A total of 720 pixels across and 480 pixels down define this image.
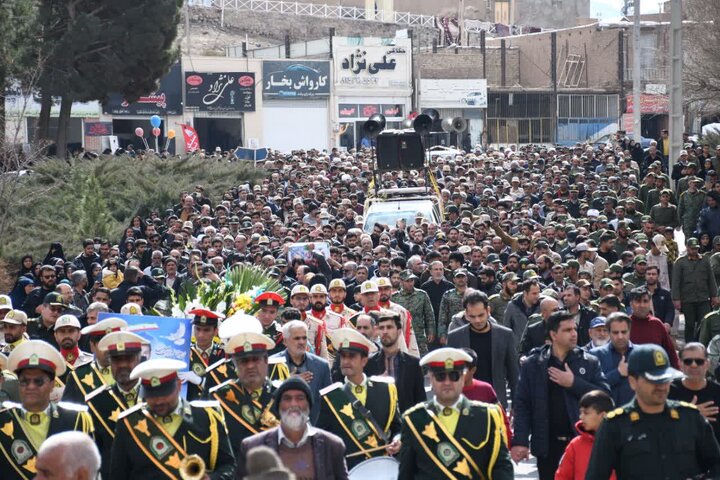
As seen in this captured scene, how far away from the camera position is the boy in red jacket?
7930 mm

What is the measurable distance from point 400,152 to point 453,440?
1959 centimetres

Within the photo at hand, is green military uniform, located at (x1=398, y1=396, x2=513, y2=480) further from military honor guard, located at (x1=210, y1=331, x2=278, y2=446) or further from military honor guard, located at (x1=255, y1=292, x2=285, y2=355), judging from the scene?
military honor guard, located at (x1=255, y1=292, x2=285, y2=355)

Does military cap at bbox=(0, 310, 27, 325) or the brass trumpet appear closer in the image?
the brass trumpet

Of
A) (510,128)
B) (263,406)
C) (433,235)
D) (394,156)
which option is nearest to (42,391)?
(263,406)

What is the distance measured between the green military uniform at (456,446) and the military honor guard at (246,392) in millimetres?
1174

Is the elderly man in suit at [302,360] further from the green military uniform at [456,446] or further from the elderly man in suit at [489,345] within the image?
the green military uniform at [456,446]

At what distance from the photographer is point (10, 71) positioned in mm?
33438

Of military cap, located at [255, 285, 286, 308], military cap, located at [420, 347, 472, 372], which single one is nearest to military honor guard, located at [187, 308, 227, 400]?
military cap, located at [255, 285, 286, 308]

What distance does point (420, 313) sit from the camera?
51.4ft

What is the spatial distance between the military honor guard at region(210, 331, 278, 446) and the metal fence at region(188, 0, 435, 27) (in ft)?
227

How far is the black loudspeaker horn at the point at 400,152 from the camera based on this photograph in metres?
26.8

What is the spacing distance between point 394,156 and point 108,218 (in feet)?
18.8

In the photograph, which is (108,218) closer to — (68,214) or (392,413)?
(68,214)

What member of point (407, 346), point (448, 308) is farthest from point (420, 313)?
point (407, 346)
